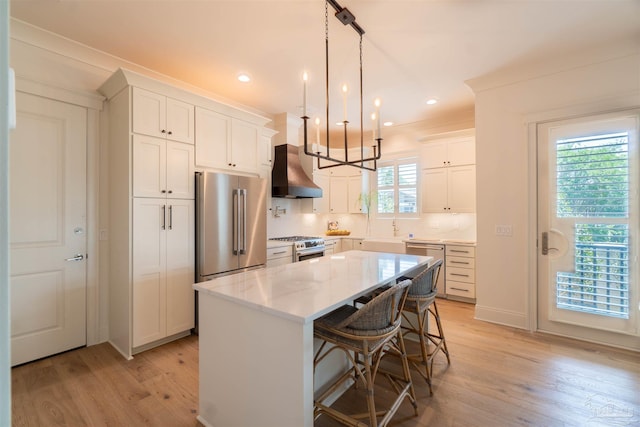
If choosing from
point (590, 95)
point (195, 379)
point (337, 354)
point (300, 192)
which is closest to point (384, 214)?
point (300, 192)

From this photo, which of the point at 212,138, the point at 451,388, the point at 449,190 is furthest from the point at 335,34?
the point at 451,388

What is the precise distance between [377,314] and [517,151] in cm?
280

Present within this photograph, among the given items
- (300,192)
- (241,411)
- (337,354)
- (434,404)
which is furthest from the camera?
(300,192)

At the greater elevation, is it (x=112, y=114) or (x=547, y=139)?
(x=112, y=114)

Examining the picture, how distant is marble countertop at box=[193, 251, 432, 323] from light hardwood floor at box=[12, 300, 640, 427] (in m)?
0.50

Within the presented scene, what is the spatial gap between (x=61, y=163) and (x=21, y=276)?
41.1 inches

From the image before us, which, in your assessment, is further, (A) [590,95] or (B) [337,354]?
(A) [590,95]

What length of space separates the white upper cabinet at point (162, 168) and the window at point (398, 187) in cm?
361

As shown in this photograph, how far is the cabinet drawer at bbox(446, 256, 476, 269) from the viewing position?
13.6ft

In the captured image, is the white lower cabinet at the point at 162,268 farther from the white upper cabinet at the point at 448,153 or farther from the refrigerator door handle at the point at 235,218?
the white upper cabinet at the point at 448,153

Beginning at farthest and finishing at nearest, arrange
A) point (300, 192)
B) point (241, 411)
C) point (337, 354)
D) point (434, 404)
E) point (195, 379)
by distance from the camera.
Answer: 1. point (300, 192)
2. point (195, 379)
3. point (337, 354)
4. point (434, 404)
5. point (241, 411)

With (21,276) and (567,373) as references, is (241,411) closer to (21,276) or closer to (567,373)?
(21,276)

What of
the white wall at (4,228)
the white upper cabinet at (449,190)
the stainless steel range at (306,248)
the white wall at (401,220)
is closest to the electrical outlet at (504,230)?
the white upper cabinet at (449,190)

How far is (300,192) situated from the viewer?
4.52 m
